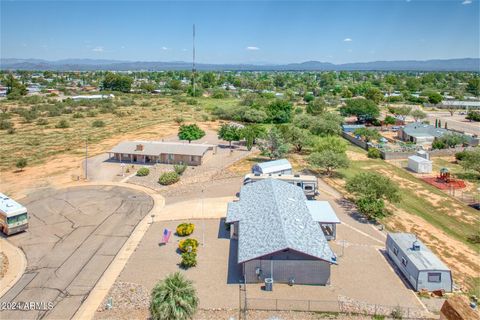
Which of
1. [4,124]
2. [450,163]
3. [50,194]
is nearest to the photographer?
[50,194]

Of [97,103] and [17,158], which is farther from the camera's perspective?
[97,103]

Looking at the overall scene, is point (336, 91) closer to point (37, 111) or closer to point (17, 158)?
point (37, 111)

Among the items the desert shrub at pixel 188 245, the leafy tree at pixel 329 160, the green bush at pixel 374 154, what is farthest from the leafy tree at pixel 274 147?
the desert shrub at pixel 188 245

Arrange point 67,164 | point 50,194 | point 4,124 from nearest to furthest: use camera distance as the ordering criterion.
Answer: point 50,194
point 67,164
point 4,124

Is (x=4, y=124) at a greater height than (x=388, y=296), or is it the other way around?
(x=4, y=124)

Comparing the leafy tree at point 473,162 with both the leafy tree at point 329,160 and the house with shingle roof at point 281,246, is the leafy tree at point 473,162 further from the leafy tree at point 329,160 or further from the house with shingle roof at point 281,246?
the house with shingle roof at point 281,246

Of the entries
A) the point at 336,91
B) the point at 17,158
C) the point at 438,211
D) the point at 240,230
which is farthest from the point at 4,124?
the point at 336,91

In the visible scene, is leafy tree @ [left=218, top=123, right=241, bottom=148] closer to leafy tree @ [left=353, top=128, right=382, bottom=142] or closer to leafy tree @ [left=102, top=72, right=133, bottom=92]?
leafy tree @ [left=353, top=128, right=382, bottom=142]
